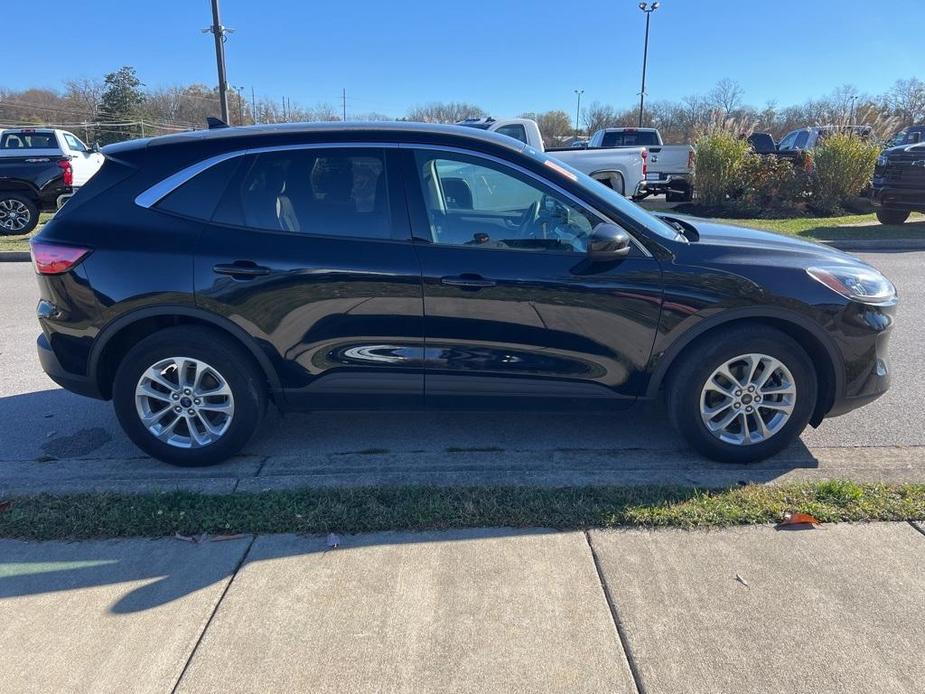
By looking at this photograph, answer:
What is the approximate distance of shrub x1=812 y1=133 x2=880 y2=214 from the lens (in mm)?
15922

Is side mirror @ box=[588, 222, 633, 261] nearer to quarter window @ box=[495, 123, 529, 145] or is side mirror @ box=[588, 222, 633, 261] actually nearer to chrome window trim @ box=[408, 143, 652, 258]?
chrome window trim @ box=[408, 143, 652, 258]

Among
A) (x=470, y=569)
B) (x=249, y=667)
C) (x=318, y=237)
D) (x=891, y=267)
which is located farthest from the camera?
(x=891, y=267)

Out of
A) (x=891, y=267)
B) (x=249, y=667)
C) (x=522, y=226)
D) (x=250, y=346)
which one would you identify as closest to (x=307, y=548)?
(x=249, y=667)

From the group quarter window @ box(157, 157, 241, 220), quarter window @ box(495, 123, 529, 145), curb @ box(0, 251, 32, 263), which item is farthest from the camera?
quarter window @ box(495, 123, 529, 145)

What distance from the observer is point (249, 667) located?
240 cm

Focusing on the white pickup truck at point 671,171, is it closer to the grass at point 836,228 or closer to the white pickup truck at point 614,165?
the grass at point 836,228

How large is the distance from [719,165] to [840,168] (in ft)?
9.09

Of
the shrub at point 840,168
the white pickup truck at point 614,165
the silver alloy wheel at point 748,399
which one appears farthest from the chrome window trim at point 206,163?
the shrub at point 840,168

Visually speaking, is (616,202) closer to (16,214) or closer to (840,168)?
(16,214)

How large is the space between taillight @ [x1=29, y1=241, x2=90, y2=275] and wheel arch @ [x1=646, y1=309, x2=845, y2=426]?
317cm

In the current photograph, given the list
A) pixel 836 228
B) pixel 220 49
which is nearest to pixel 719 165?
pixel 836 228

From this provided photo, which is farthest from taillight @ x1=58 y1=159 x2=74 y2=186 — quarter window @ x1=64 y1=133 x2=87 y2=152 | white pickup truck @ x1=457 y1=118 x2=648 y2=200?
white pickup truck @ x1=457 y1=118 x2=648 y2=200

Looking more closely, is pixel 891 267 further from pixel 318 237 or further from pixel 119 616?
pixel 119 616

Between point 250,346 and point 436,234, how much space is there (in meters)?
1.18
